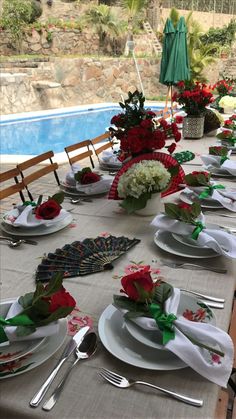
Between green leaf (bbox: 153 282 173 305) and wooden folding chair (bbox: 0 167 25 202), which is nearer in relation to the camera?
green leaf (bbox: 153 282 173 305)

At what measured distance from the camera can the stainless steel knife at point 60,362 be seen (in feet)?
2.13

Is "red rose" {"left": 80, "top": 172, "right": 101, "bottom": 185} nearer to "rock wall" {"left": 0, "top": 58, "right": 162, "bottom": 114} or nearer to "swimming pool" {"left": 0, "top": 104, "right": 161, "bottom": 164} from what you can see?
"swimming pool" {"left": 0, "top": 104, "right": 161, "bottom": 164}

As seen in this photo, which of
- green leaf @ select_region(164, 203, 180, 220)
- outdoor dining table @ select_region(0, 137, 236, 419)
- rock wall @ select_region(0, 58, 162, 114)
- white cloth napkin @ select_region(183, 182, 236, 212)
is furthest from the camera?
rock wall @ select_region(0, 58, 162, 114)

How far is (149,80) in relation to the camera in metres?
12.5

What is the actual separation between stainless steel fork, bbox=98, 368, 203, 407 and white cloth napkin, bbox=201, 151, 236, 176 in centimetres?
150

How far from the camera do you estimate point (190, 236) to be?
3.99 ft

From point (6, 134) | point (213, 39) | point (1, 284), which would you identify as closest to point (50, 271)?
point (1, 284)

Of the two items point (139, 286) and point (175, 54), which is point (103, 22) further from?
point (139, 286)

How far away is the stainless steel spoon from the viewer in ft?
2.12

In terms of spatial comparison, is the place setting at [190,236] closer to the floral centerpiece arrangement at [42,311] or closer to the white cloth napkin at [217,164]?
the floral centerpiece arrangement at [42,311]

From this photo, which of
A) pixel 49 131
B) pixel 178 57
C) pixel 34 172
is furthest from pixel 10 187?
pixel 49 131

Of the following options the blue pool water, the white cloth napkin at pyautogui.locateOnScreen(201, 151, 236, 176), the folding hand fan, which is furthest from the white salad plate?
the blue pool water

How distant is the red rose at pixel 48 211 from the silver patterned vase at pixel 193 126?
180cm

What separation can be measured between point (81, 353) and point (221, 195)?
1046 millimetres
